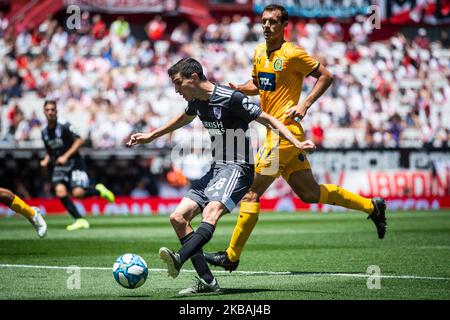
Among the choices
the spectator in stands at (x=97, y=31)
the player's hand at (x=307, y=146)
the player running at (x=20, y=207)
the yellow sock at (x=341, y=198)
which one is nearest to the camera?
the player's hand at (x=307, y=146)

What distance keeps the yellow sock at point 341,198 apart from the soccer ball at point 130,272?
294 centimetres

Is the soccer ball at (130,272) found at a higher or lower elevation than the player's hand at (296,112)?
lower

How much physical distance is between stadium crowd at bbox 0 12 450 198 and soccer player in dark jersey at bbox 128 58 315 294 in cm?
1707

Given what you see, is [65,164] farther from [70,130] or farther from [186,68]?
[186,68]

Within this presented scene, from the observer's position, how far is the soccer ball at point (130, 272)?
332 inches

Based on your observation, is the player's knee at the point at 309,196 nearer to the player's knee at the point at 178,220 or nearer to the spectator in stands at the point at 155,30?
the player's knee at the point at 178,220

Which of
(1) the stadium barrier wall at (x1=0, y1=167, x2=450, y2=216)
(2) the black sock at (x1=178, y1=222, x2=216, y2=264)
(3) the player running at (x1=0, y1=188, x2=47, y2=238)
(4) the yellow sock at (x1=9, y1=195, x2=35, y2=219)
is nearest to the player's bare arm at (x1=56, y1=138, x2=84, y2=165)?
(3) the player running at (x1=0, y1=188, x2=47, y2=238)

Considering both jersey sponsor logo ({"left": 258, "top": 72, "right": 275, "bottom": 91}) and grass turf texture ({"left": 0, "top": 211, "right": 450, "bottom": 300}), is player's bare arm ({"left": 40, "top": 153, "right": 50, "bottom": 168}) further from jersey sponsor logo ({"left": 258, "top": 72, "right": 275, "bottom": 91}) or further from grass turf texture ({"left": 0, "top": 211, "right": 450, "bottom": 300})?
jersey sponsor logo ({"left": 258, "top": 72, "right": 275, "bottom": 91})

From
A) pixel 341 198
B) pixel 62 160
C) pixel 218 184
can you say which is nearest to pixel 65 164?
pixel 62 160

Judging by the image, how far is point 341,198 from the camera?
10.9 m

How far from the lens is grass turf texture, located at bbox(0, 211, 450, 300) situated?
8.48 metres

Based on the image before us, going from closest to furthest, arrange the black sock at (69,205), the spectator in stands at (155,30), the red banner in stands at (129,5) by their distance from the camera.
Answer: the black sock at (69,205) → the spectator in stands at (155,30) → the red banner in stands at (129,5)

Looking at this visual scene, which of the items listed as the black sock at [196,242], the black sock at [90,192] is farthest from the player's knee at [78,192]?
the black sock at [196,242]
